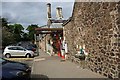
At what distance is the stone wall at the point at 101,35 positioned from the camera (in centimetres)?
939

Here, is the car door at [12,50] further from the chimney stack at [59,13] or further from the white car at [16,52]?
the chimney stack at [59,13]

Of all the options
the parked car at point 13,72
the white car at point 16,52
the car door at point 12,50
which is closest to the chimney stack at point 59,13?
the white car at point 16,52

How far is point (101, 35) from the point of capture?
10945mm

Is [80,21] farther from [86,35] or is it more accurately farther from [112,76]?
[112,76]

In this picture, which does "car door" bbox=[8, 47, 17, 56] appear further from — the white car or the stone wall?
the stone wall

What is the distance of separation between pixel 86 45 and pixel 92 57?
4.68 ft

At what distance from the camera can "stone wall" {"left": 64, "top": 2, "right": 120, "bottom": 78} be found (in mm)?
9391

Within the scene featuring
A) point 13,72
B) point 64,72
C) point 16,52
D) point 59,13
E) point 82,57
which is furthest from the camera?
point 59,13

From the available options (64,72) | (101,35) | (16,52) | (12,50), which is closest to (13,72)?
(101,35)

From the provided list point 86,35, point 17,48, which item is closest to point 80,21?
point 86,35

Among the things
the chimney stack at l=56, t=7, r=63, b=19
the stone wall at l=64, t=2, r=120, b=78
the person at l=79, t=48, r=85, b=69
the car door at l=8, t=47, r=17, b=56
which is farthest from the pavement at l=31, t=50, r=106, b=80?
the chimney stack at l=56, t=7, r=63, b=19

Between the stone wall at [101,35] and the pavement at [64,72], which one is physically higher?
the stone wall at [101,35]

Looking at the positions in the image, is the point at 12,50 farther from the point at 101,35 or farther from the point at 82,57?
the point at 101,35

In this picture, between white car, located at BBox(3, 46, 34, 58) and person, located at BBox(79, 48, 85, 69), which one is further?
white car, located at BBox(3, 46, 34, 58)
